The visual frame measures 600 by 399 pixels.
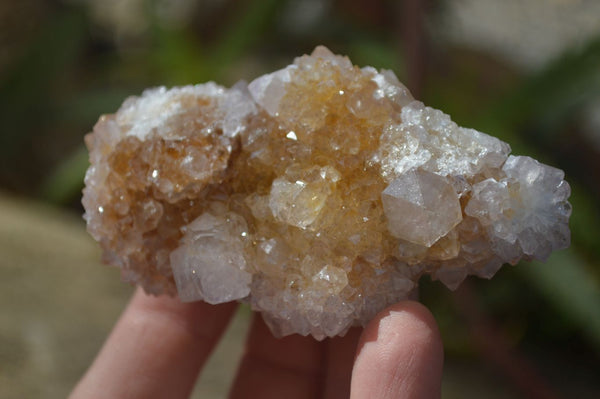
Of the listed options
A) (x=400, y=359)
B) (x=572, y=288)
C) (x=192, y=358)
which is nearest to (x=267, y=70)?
(x=572, y=288)

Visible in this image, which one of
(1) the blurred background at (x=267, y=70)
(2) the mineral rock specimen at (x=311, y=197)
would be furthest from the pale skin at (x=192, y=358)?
(1) the blurred background at (x=267, y=70)

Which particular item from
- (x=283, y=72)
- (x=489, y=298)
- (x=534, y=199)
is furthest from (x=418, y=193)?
(x=489, y=298)

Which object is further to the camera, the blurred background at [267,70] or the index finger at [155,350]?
the blurred background at [267,70]

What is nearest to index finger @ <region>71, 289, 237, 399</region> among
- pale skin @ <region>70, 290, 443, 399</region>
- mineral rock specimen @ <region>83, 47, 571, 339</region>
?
pale skin @ <region>70, 290, 443, 399</region>

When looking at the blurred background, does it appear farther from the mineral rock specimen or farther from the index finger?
the mineral rock specimen

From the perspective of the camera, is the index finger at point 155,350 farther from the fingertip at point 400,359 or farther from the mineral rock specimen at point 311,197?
the fingertip at point 400,359

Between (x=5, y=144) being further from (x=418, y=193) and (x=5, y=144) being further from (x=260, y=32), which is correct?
(x=418, y=193)

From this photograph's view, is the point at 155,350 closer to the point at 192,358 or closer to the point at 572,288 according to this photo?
the point at 192,358
